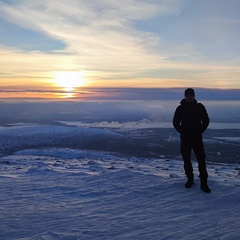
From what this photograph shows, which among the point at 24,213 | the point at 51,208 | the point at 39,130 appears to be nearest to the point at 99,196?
the point at 51,208

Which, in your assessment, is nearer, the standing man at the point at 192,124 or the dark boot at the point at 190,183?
the standing man at the point at 192,124

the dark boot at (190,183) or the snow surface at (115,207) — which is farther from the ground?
the dark boot at (190,183)

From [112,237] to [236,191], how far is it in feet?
13.0

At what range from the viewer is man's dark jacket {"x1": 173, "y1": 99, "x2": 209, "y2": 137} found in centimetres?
824

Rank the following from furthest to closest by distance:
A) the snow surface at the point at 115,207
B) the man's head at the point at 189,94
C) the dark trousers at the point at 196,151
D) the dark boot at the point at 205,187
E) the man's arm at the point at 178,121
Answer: the man's arm at the point at 178,121 < the dark trousers at the point at 196,151 < the man's head at the point at 189,94 < the dark boot at the point at 205,187 < the snow surface at the point at 115,207

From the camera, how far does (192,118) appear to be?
830cm

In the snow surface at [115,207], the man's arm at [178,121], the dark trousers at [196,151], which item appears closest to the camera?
the snow surface at [115,207]

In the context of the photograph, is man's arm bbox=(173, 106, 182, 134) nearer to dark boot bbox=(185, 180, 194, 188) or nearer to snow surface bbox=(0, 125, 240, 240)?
dark boot bbox=(185, 180, 194, 188)

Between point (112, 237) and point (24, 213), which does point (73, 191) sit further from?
point (112, 237)

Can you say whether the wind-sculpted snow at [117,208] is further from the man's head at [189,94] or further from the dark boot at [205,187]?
the man's head at [189,94]

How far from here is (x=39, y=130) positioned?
197ft

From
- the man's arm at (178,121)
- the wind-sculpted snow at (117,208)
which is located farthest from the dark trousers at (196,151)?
the wind-sculpted snow at (117,208)

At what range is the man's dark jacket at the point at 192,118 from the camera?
8242mm

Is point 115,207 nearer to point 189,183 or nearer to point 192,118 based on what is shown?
point 189,183
